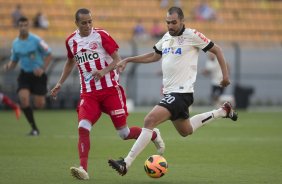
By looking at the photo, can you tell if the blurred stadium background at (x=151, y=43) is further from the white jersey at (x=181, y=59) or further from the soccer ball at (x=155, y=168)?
the soccer ball at (x=155, y=168)

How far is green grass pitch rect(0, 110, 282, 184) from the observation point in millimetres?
11013

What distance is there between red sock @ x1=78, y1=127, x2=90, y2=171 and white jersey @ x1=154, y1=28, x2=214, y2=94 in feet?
4.17

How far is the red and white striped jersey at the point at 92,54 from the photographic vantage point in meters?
11.6

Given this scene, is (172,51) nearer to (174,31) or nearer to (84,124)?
(174,31)

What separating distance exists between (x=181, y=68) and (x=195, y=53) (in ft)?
1.13

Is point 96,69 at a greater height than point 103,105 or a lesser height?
greater

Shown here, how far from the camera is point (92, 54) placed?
11672 millimetres

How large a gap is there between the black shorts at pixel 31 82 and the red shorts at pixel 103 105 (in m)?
6.79

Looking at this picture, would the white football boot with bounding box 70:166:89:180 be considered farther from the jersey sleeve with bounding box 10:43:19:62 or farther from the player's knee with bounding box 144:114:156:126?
the jersey sleeve with bounding box 10:43:19:62

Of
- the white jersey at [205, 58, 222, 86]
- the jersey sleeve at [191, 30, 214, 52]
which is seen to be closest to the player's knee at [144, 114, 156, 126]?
the jersey sleeve at [191, 30, 214, 52]

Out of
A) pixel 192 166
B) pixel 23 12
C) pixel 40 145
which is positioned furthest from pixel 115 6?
pixel 192 166

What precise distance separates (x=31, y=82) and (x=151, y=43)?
12845 millimetres

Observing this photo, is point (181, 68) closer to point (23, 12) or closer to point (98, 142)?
point (98, 142)

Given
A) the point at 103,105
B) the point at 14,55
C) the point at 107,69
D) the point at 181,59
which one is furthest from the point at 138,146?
the point at 14,55
